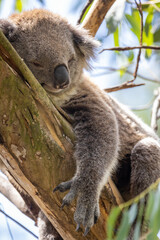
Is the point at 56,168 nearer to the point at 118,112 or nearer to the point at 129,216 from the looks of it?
the point at 129,216

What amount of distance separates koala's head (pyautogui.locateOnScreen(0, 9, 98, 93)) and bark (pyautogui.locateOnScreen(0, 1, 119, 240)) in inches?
17.2

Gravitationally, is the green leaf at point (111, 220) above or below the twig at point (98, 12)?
below

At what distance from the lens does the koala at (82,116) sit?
7.15ft

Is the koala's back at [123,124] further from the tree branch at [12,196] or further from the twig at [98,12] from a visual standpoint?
the tree branch at [12,196]

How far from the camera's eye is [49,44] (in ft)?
8.42

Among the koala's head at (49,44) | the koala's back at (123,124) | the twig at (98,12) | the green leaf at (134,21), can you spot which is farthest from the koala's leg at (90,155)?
the green leaf at (134,21)

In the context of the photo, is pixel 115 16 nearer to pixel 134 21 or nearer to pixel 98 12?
pixel 134 21

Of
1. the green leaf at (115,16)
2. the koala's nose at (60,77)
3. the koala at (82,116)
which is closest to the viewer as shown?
the koala at (82,116)

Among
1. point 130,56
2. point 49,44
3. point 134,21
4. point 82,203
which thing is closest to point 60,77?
point 49,44

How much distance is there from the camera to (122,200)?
2410 mm

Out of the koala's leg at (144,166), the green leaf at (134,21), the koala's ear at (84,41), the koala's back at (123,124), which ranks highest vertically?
the koala's ear at (84,41)

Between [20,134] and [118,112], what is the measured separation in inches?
62.2

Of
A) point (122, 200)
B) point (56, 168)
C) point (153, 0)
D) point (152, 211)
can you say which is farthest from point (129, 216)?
point (153, 0)

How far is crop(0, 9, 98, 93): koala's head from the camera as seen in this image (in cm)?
249
